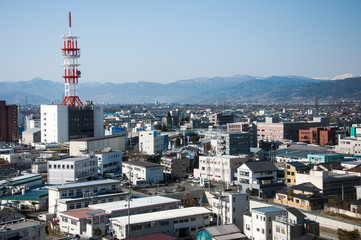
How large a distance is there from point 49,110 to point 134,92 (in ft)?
475

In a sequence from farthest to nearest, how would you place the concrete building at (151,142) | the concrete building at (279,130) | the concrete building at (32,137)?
the concrete building at (279,130), the concrete building at (32,137), the concrete building at (151,142)

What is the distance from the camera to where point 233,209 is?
25.9 feet

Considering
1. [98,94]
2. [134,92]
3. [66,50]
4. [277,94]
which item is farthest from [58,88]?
[66,50]

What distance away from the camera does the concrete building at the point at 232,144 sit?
1494cm

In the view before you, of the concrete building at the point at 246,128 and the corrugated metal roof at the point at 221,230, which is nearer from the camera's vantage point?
the corrugated metal roof at the point at 221,230

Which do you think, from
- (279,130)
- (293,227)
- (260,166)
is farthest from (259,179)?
(279,130)

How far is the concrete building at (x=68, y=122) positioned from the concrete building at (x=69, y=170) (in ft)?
23.1

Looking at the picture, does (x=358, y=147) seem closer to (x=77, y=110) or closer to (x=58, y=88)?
(x=77, y=110)

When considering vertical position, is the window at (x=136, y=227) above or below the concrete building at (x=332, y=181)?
below

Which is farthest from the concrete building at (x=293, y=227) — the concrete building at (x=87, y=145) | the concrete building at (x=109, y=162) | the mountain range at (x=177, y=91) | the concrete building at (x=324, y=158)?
the mountain range at (x=177, y=91)

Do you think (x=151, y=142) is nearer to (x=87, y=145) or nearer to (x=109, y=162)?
(x=87, y=145)

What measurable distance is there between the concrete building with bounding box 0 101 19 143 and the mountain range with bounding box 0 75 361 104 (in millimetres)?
85528

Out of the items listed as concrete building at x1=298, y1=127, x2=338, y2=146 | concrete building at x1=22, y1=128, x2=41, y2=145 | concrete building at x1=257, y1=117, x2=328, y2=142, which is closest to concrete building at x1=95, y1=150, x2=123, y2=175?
concrete building at x1=22, y1=128, x2=41, y2=145

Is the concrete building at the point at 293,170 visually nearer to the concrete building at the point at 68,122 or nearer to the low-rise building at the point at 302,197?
the low-rise building at the point at 302,197
